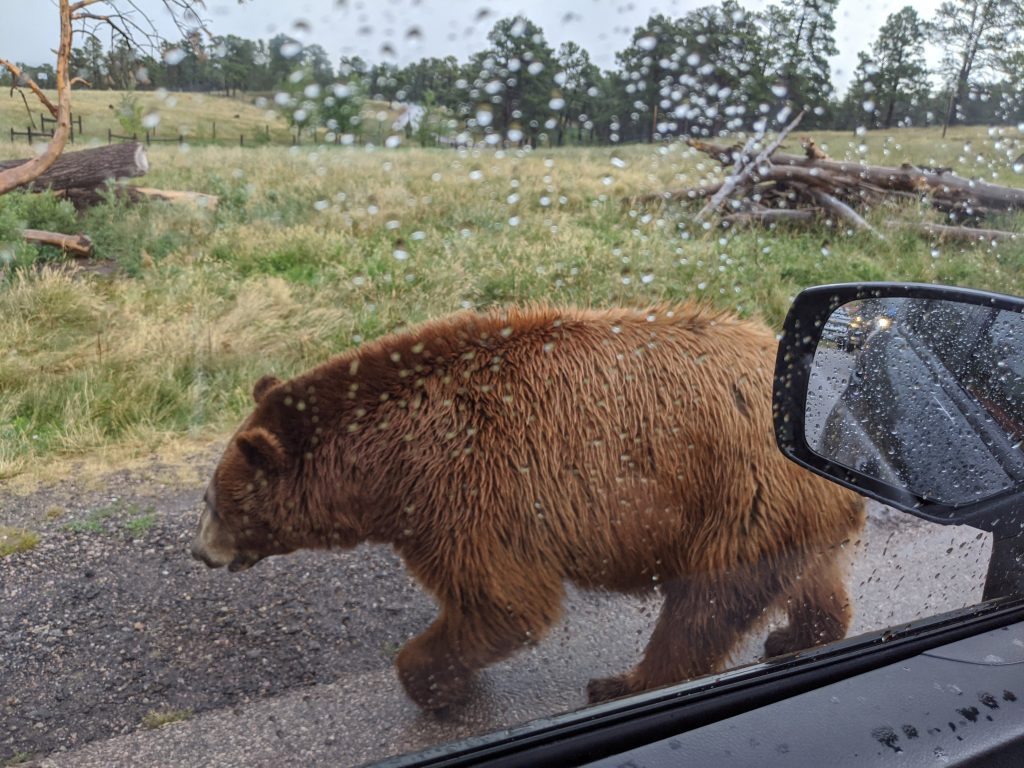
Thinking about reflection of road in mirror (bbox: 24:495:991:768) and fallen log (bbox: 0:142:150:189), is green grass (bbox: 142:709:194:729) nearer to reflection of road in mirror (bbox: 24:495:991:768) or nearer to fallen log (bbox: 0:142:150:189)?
reflection of road in mirror (bbox: 24:495:991:768)

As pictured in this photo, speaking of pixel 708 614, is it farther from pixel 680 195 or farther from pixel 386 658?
pixel 680 195

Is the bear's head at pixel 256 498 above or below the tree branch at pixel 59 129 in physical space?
below

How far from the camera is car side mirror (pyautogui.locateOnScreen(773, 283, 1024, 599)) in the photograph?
2.06m

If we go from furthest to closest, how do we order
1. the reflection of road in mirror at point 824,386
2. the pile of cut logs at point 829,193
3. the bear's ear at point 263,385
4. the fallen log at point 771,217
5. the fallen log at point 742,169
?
the fallen log at point 771,217, the pile of cut logs at point 829,193, the fallen log at point 742,169, the bear's ear at point 263,385, the reflection of road in mirror at point 824,386

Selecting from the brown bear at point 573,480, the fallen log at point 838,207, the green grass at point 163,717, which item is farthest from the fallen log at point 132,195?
the fallen log at point 838,207

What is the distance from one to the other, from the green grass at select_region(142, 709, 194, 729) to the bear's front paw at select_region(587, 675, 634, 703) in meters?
0.93

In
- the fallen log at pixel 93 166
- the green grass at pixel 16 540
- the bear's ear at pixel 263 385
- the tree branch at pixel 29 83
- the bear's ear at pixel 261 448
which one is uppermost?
the tree branch at pixel 29 83

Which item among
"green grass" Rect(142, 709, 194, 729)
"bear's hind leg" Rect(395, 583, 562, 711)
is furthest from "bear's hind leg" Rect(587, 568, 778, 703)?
"green grass" Rect(142, 709, 194, 729)

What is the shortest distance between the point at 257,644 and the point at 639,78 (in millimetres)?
2074

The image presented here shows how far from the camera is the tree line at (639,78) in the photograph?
1.94m

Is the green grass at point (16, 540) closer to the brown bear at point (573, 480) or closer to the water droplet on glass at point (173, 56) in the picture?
the brown bear at point (573, 480)

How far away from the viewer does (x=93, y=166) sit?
2.13m

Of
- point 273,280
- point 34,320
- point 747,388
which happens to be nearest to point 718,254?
point 747,388

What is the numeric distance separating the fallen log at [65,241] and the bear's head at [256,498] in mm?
701
